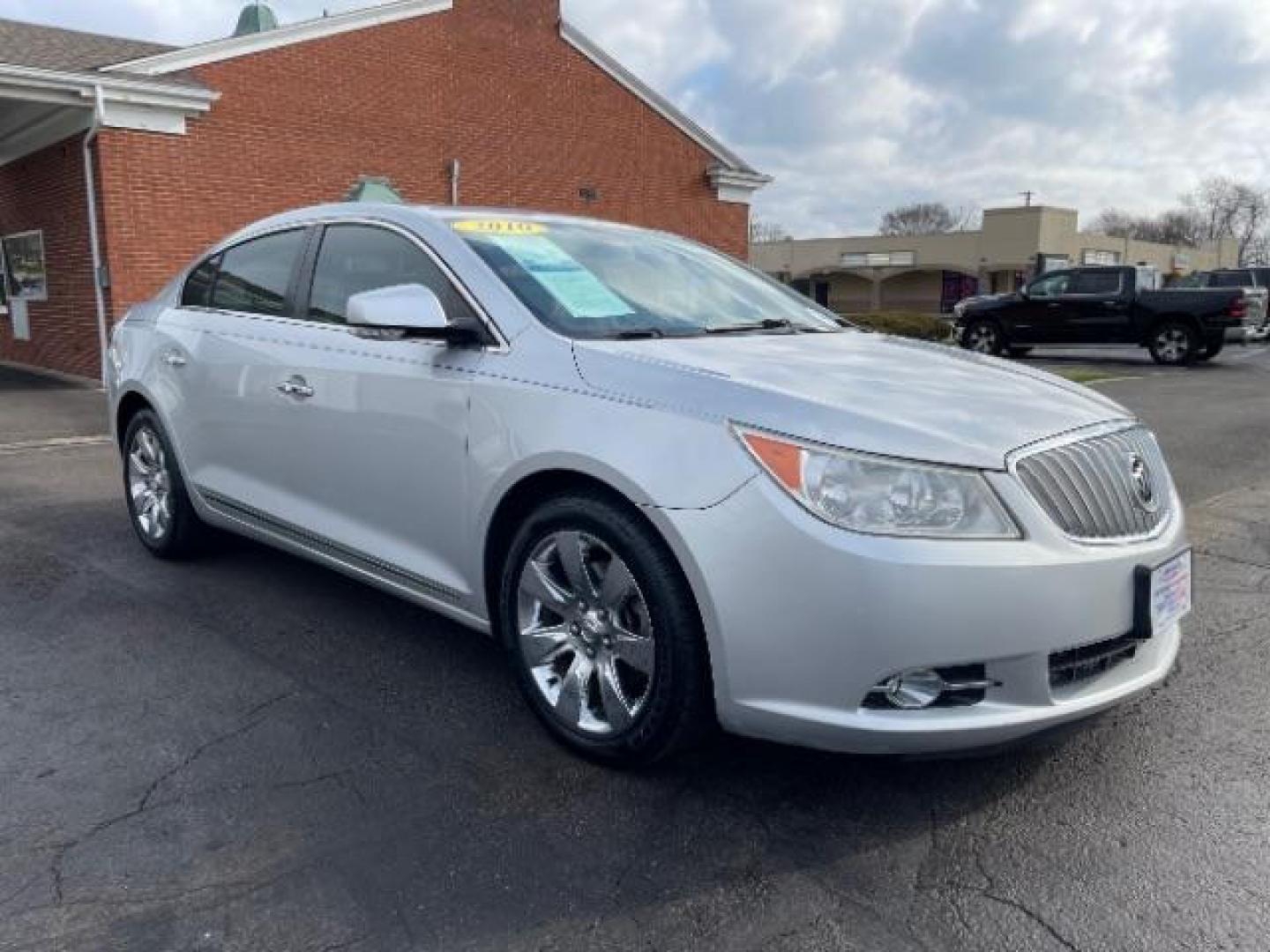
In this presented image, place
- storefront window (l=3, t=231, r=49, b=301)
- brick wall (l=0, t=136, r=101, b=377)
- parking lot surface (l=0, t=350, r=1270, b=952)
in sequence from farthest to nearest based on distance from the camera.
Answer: storefront window (l=3, t=231, r=49, b=301)
brick wall (l=0, t=136, r=101, b=377)
parking lot surface (l=0, t=350, r=1270, b=952)

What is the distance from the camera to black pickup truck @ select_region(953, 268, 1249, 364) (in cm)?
1816

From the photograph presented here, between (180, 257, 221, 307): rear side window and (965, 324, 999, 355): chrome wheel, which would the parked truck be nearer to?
(965, 324, 999, 355): chrome wheel

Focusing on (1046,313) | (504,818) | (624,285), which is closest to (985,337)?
(1046,313)

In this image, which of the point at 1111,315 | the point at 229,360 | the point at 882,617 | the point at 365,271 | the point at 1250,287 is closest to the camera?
the point at 882,617

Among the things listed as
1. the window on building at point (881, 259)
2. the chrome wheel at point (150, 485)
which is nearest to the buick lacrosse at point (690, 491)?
the chrome wheel at point (150, 485)

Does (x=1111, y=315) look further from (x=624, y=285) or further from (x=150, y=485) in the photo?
(x=150, y=485)

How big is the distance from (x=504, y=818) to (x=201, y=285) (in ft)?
10.7

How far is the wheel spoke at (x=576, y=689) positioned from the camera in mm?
2975

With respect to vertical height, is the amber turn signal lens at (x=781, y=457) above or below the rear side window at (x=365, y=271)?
below

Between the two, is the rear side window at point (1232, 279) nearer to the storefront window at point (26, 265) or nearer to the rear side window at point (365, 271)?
the storefront window at point (26, 265)

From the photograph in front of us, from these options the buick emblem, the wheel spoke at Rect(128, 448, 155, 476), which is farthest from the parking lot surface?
the wheel spoke at Rect(128, 448, 155, 476)

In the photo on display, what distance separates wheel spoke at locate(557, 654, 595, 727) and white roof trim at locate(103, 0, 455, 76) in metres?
11.5

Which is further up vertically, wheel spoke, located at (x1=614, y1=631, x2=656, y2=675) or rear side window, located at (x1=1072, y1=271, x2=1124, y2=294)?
rear side window, located at (x1=1072, y1=271, x2=1124, y2=294)

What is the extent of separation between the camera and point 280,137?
1359 cm
